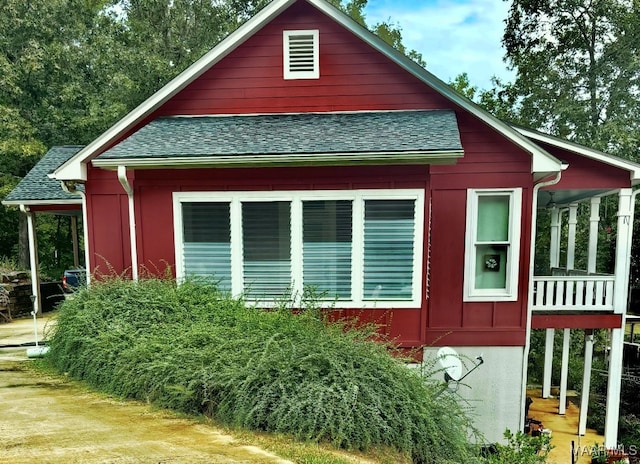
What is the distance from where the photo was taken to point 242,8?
18031mm

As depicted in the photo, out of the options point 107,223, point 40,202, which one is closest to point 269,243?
point 107,223

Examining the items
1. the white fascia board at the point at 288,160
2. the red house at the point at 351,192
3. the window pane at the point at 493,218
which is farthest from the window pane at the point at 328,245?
the window pane at the point at 493,218

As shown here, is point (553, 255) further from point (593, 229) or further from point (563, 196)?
point (593, 229)

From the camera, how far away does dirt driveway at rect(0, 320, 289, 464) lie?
3.07 m

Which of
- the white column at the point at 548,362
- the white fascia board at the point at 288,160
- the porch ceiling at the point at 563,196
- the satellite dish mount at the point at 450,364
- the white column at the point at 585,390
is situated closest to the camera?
the white fascia board at the point at 288,160

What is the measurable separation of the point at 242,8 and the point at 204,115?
1457 cm

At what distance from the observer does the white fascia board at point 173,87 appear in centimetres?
597

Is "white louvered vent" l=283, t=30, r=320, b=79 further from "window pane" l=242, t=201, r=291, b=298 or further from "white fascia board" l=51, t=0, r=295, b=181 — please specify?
"window pane" l=242, t=201, r=291, b=298

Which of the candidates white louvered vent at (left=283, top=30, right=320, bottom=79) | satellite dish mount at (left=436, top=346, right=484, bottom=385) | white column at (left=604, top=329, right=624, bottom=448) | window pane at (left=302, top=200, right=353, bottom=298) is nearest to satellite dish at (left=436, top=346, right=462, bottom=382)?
satellite dish mount at (left=436, top=346, right=484, bottom=385)

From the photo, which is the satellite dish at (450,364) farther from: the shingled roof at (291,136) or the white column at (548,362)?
the white column at (548,362)

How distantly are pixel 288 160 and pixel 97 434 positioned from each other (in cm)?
358

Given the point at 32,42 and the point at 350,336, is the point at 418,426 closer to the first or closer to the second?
the point at 350,336

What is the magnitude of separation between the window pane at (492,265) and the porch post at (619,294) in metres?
2.05

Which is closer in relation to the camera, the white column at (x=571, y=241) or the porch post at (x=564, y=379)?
the white column at (x=571, y=241)
